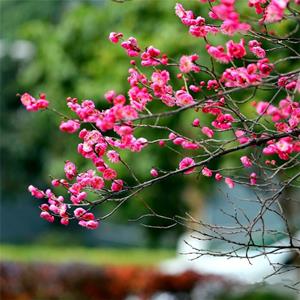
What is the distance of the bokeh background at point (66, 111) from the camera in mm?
11398

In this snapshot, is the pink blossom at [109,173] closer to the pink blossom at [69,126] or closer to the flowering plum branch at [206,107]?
the flowering plum branch at [206,107]

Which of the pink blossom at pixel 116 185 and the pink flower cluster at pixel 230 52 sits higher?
the pink flower cluster at pixel 230 52

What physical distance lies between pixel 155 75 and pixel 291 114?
0.51 m

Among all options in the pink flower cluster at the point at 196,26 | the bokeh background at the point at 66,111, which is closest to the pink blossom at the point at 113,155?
the bokeh background at the point at 66,111

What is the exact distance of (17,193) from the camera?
27672 millimetres

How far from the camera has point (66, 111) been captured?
1200 cm

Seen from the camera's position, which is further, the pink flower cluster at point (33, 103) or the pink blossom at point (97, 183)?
the pink blossom at point (97, 183)

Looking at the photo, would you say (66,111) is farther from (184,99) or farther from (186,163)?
(184,99)

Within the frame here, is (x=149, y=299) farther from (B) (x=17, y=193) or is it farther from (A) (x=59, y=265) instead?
(B) (x=17, y=193)

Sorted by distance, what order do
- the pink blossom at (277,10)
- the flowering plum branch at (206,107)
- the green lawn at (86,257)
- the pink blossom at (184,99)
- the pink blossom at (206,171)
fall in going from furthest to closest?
the green lawn at (86,257), the pink blossom at (206,171), the pink blossom at (184,99), the flowering plum branch at (206,107), the pink blossom at (277,10)

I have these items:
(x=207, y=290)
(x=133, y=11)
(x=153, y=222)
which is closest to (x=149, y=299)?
(x=207, y=290)

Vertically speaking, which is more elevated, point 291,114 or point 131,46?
point 131,46

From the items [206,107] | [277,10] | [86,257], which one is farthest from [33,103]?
[86,257]

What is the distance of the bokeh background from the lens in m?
11.4
